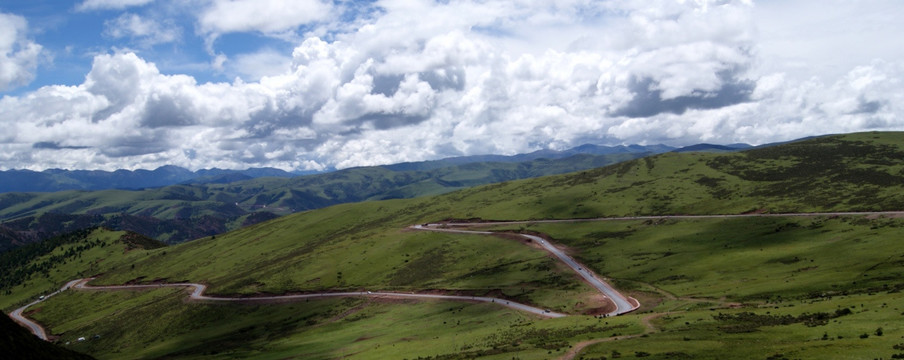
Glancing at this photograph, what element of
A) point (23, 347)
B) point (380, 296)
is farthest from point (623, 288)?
point (23, 347)

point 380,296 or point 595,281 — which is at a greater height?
point 595,281

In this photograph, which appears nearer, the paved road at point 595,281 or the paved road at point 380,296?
the paved road at point 595,281

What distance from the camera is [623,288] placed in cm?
10938

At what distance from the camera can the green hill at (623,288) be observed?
2264 inches

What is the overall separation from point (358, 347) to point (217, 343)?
50.0 meters

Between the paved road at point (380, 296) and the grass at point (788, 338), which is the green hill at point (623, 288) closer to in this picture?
the grass at point (788, 338)

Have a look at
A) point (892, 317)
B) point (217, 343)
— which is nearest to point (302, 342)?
point (217, 343)

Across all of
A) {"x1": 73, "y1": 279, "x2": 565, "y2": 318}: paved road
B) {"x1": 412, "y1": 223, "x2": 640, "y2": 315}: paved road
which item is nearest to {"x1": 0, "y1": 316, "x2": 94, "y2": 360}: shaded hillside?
{"x1": 73, "y1": 279, "x2": 565, "y2": 318}: paved road

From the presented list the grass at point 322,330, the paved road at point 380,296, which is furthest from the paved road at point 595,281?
the grass at point 322,330

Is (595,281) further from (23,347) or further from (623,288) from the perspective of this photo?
(23,347)

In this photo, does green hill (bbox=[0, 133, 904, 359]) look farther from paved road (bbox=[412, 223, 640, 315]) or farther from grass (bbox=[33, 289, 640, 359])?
paved road (bbox=[412, 223, 640, 315])

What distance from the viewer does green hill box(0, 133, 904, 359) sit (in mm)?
57500

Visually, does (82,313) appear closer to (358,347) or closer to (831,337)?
(358,347)

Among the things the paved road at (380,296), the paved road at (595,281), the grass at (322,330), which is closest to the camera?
the grass at (322,330)
